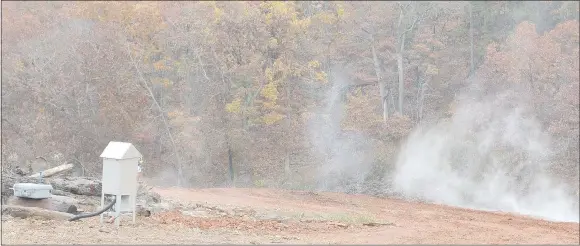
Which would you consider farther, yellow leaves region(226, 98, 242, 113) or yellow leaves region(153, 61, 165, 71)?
yellow leaves region(153, 61, 165, 71)

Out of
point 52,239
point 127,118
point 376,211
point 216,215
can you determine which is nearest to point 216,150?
point 127,118

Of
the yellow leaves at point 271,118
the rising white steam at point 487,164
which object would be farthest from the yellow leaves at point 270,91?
the rising white steam at point 487,164

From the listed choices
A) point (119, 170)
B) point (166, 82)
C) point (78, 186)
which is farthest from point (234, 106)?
point (119, 170)

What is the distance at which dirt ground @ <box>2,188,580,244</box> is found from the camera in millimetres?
10750

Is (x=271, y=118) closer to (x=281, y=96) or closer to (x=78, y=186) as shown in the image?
(x=281, y=96)

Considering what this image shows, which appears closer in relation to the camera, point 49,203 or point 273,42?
point 49,203

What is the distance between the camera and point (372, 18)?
34188 mm

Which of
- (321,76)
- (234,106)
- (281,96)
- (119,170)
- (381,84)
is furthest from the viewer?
(381,84)

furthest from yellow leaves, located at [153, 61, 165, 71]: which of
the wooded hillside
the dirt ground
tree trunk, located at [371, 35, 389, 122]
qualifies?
the dirt ground

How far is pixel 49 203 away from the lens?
12.7m

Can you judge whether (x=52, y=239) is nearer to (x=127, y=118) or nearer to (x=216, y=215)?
(x=216, y=215)

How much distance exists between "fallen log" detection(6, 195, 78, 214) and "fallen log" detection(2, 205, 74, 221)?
33cm

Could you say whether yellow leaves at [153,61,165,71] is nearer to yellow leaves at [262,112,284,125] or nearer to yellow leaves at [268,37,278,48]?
yellow leaves at [268,37,278,48]

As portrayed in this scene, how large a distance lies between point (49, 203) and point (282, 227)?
418 cm
